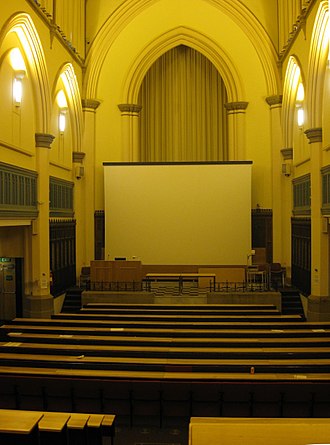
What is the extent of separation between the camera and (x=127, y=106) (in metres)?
21.6

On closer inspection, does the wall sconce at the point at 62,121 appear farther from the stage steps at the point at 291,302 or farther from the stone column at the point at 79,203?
the stage steps at the point at 291,302

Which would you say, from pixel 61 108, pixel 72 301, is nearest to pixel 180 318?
pixel 72 301

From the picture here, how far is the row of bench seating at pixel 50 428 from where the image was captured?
495cm

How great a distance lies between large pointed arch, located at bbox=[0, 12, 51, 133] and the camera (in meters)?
13.9

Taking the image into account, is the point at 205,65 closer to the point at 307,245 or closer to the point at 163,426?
the point at 307,245

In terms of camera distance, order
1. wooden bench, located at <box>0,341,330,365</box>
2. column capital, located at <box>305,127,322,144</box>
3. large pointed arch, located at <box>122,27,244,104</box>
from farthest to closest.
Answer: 1. large pointed arch, located at <box>122,27,244,104</box>
2. column capital, located at <box>305,127,322,144</box>
3. wooden bench, located at <box>0,341,330,365</box>

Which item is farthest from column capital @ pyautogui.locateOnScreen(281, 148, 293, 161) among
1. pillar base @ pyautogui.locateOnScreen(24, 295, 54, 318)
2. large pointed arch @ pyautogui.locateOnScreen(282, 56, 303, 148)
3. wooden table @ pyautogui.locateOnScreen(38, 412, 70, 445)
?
wooden table @ pyautogui.locateOnScreen(38, 412, 70, 445)

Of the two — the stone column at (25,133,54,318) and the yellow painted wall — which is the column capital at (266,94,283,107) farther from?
the stone column at (25,133,54,318)

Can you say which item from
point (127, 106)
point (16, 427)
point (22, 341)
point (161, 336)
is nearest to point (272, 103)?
point (127, 106)

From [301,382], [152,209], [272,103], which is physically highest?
[272,103]

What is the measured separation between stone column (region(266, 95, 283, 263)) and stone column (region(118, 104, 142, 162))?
5918mm

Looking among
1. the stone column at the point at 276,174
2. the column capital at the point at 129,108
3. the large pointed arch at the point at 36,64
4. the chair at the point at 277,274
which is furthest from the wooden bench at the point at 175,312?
the column capital at the point at 129,108

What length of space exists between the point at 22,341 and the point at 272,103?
49.8ft

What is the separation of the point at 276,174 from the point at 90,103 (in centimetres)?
856
